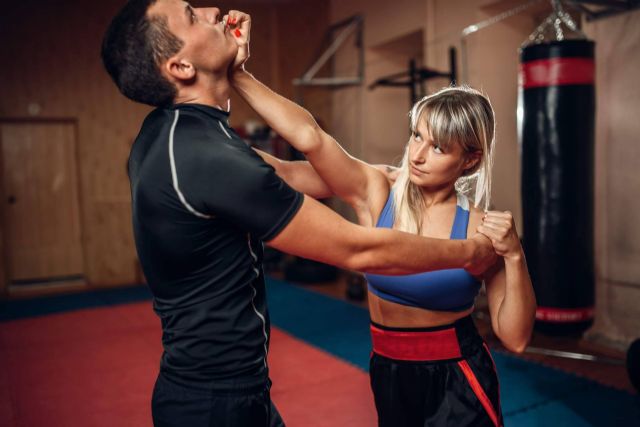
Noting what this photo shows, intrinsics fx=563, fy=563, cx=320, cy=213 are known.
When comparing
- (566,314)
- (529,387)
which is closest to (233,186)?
(529,387)

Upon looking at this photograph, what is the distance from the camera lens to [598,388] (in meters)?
3.54

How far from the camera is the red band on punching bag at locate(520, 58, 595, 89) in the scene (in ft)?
12.0

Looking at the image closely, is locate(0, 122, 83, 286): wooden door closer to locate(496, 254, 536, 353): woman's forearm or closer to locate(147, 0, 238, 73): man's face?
locate(147, 0, 238, 73): man's face

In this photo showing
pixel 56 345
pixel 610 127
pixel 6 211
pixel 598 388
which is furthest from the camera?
pixel 6 211

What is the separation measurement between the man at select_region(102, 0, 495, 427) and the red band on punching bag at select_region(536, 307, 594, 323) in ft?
9.02

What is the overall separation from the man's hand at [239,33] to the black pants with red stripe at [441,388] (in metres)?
0.85

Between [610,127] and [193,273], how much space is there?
407cm

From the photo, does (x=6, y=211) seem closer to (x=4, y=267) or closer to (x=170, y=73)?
(x=4, y=267)

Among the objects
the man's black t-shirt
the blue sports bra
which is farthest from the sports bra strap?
the man's black t-shirt

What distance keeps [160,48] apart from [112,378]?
3.31m

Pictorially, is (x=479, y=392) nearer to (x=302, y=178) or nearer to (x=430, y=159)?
(x=430, y=159)

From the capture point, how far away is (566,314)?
12.5 feet

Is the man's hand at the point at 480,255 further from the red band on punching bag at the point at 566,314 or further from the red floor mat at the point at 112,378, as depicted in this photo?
the red band on punching bag at the point at 566,314

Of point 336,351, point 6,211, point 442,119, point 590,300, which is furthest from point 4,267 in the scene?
point 442,119
